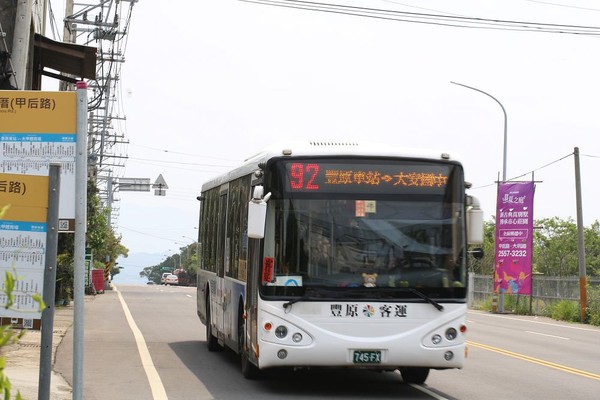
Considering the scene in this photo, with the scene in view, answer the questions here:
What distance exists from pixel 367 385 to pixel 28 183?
7052mm

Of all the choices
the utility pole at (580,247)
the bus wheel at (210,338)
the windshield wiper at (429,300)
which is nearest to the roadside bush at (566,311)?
the utility pole at (580,247)

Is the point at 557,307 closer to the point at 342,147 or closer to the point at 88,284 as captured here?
the point at 88,284

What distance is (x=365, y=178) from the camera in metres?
11.8

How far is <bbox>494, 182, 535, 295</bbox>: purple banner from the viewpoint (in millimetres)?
35562

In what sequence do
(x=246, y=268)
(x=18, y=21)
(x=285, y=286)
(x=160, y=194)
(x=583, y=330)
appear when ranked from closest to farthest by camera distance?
(x=285, y=286), (x=246, y=268), (x=18, y=21), (x=583, y=330), (x=160, y=194)

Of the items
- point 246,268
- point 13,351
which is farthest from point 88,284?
point 246,268

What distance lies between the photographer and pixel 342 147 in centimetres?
1205

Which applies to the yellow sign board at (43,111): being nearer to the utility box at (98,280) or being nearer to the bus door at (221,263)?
the bus door at (221,263)

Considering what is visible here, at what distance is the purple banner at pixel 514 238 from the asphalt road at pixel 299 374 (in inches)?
540

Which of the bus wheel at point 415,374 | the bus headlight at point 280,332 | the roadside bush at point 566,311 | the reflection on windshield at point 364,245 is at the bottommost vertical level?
the bus wheel at point 415,374

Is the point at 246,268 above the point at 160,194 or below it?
below

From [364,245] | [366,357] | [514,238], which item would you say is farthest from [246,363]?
[514,238]

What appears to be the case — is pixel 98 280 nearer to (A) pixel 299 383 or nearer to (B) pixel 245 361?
(B) pixel 245 361

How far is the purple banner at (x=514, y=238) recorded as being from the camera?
3556 centimetres
